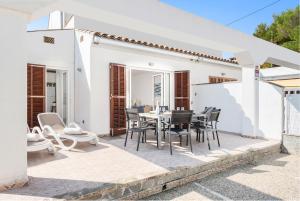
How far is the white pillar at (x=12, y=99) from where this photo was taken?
3.56 meters

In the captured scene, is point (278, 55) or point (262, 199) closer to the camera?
point (262, 199)

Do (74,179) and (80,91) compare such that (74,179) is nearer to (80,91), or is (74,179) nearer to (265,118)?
(80,91)

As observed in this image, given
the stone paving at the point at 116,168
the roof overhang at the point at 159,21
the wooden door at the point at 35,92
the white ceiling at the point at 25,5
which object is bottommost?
the stone paving at the point at 116,168

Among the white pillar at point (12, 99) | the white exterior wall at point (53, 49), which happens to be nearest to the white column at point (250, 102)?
the white exterior wall at point (53, 49)

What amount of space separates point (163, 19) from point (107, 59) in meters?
3.99

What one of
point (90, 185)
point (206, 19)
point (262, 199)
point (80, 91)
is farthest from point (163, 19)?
point (80, 91)

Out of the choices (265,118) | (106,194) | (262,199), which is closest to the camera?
(106,194)

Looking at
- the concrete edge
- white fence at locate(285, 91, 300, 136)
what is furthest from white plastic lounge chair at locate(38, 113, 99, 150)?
white fence at locate(285, 91, 300, 136)

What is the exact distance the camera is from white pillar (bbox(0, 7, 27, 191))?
11.7ft

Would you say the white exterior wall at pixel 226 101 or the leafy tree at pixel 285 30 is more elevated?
the leafy tree at pixel 285 30

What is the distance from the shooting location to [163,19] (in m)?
5.30

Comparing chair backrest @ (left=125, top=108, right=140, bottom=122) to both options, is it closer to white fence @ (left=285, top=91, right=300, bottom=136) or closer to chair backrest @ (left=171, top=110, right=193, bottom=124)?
chair backrest @ (left=171, top=110, right=193, bottom=124)

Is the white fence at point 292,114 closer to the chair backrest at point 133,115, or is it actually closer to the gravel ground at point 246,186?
the gravel ground at point 246,186

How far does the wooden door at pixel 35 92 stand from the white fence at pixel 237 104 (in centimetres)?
710
